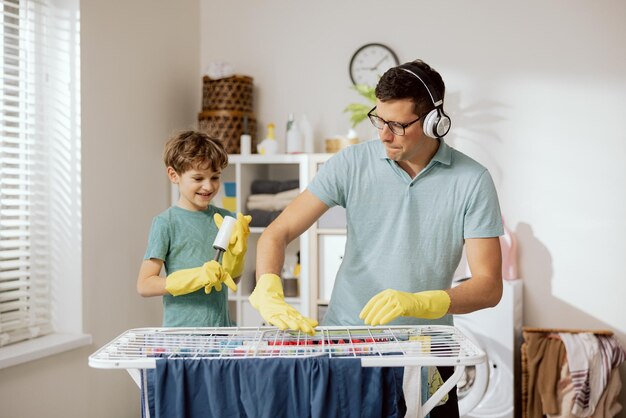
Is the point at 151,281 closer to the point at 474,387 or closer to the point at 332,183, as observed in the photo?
Answer: the point at 332,183

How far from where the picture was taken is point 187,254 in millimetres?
2250

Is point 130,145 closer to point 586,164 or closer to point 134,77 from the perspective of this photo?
point 134,77

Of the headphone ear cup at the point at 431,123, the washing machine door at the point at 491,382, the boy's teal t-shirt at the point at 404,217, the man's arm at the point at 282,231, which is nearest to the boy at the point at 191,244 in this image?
Result: the man's arm at the point at 282,231

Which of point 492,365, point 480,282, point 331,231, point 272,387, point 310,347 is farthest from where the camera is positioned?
point 331,231

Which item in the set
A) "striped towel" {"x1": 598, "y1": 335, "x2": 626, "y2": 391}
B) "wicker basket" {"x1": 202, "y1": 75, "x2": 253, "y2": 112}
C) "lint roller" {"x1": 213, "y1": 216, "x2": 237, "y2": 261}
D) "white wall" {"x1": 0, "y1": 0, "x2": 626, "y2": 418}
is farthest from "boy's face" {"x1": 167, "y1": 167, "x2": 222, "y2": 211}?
"striped towel" {"x1": 598, "y1": 335, "x2": 626, "y2": 391}

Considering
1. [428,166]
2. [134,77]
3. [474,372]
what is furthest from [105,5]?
[474,372]

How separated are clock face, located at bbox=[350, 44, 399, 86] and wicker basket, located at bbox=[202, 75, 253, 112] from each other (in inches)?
22.9

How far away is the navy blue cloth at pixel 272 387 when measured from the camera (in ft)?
4.50

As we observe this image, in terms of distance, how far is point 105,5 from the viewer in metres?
3.25

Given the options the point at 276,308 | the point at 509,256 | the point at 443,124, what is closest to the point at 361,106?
the point at 509,256

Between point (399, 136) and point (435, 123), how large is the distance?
90 millimetres

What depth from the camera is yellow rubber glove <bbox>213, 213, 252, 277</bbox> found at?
85.2 inches

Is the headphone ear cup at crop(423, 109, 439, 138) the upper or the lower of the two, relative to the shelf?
upper

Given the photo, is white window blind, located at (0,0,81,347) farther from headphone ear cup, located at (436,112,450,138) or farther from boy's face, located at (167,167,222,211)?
headphone ear cup, located at (436,112,450,138)
